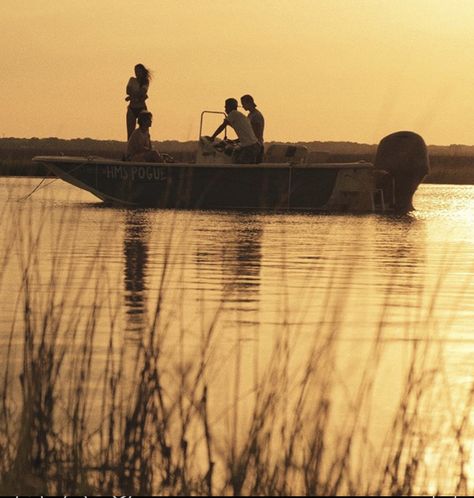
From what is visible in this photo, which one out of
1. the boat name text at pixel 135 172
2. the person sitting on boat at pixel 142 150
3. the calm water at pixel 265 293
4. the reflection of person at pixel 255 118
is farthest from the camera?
the boat name text at pixel 135 172

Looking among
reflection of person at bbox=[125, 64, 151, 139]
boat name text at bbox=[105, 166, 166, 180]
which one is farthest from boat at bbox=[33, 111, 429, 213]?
reflection of person at bbox=[125, 64, 151, 139]

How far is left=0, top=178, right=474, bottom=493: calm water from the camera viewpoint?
7520 millimetres

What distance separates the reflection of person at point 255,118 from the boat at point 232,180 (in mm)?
478

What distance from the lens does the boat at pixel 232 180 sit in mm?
28750

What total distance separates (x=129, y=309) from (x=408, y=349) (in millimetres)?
2762

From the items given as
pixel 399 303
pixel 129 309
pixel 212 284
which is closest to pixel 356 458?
pixel 129 309

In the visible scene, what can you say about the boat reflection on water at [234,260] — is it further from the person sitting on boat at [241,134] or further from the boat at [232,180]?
the boat at [232,180]

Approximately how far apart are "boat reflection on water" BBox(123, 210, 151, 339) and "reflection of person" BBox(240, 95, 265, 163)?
102 inches

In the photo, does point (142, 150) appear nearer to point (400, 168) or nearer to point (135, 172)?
point (135, 172)

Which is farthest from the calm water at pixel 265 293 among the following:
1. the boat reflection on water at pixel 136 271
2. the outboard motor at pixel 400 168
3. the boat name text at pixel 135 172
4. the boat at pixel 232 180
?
the outboard motor at pixel 400 168

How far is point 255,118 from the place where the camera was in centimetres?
2816

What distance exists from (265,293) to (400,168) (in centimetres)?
2069

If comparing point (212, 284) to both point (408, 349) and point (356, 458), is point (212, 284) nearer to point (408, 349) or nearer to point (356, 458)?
point (408, 349)

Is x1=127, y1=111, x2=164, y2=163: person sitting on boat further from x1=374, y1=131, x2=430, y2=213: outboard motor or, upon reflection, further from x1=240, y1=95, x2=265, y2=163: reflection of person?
x1=374, y1=131, x2=430, y2=213: outboard motor
